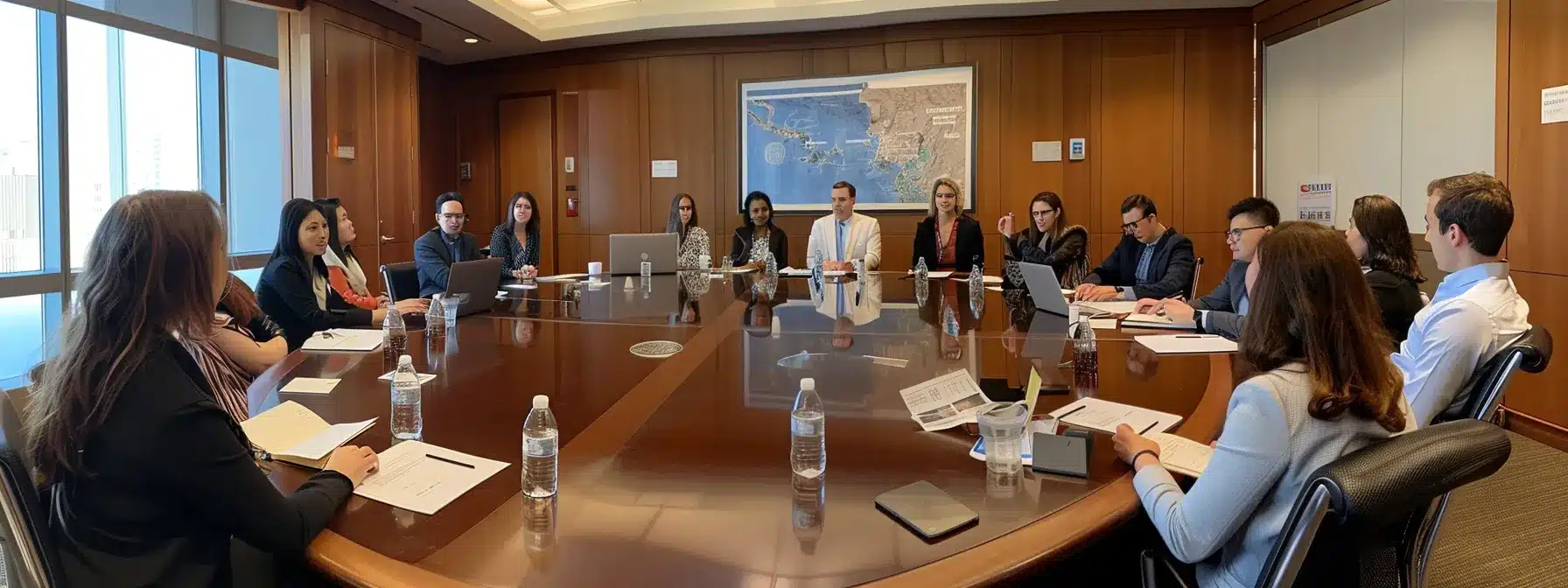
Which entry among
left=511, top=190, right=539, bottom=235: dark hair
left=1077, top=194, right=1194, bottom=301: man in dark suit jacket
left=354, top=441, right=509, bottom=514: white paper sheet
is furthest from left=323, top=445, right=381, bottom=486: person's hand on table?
left=511, top=190, right=539, bottom=235: dark hair

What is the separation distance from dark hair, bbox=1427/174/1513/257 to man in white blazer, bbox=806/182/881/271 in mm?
3743

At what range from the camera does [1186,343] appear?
263 centimetres

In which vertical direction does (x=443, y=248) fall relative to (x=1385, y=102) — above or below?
below

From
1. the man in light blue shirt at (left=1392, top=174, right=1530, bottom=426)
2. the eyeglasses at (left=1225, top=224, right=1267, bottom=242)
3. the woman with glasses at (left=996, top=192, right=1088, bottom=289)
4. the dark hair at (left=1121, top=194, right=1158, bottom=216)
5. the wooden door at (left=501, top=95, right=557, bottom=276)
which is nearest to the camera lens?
the man in light blue shirt at (left=1392, top=174, right=1530, bottom=426)

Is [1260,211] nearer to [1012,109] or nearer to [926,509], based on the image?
[926,509]

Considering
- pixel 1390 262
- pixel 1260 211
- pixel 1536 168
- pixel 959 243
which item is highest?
pixel 1536 168

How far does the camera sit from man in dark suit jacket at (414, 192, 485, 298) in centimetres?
462

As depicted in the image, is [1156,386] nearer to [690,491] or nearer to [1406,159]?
[690,491]

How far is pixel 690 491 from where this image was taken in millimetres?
1344

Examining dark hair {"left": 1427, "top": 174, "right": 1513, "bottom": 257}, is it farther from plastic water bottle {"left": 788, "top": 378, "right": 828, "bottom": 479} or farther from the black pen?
the black pen

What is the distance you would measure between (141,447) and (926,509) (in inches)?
43.6

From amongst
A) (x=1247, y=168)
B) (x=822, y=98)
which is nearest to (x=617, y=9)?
(x=822, y=98)

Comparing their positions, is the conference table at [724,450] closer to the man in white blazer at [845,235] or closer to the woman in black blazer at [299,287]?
the woman in black blazer at [299,287]

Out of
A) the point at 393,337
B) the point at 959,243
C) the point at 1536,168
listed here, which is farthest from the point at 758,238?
the point at 1536,168
